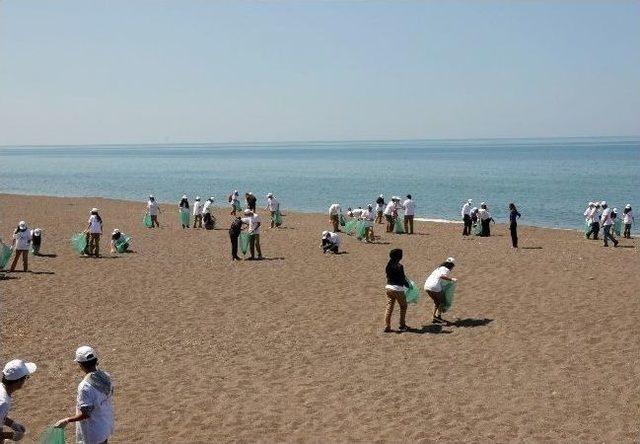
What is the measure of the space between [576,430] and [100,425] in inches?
204

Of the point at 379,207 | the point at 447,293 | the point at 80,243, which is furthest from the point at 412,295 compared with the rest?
the point at 379,207

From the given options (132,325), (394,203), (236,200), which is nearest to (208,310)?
(132,325)

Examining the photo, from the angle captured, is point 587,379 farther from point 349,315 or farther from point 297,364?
point 349,315

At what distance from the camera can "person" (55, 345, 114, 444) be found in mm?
5859

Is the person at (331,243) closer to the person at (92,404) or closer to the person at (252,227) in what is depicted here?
the person at (252,227)

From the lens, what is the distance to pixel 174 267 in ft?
60.3

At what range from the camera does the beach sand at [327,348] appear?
7.98 metres

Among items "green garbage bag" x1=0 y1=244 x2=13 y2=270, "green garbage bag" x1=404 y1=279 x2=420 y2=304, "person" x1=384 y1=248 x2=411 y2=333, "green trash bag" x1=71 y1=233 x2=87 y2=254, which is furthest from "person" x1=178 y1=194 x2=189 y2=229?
"person" x1=384 y1=248 x2=411 y2=333

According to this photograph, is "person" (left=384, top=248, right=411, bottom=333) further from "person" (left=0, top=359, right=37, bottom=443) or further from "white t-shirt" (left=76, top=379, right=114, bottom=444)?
"person" (left=0, top=359, right=37, bottom=443)

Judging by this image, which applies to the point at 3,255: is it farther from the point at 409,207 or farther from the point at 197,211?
the point at 409,207

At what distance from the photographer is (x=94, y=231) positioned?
64.1 feet

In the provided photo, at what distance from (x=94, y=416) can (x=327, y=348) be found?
542 cm

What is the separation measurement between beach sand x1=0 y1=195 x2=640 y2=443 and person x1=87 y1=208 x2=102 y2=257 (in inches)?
31.1

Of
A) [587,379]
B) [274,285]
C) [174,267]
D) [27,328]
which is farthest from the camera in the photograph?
[174,267]
